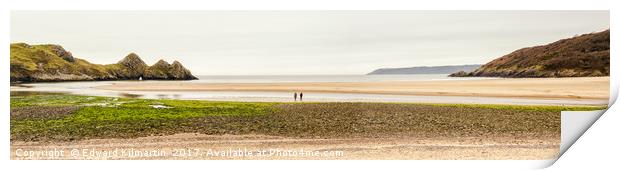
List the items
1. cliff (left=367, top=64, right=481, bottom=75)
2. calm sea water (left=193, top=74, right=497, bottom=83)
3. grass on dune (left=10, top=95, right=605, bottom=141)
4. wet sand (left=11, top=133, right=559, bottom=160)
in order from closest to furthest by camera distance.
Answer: wet sand (left=11, top=133, right=559, bottom=160), grass on dune (left=10, top=95, right=605, bottom=141), calm sea water (left=193, top=74, right=497, bottom=83), cliff (left=367, top=64, right=481, bottom=75)

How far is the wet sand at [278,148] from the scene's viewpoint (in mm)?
7988

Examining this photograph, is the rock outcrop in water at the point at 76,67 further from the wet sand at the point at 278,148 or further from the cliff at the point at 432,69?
the cliff at the point at 432,69

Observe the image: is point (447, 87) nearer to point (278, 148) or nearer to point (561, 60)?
point (561, 60)

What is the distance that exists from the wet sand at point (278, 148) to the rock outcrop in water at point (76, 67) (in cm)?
88

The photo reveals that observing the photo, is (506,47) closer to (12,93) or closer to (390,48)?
(390,48)

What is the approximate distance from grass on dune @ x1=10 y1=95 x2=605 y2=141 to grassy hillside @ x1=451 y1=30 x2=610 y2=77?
20.7 inches

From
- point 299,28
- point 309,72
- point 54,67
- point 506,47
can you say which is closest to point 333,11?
point 299,28

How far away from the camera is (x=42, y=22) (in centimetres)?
789

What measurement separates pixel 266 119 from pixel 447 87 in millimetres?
2718

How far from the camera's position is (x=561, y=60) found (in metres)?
8.71

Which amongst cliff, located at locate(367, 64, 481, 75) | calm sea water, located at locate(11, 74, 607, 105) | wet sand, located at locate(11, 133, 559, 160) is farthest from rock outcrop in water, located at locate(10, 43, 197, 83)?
cliff, located at locate(367, 64, 481, 75)

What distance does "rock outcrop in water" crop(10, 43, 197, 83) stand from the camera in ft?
26.3

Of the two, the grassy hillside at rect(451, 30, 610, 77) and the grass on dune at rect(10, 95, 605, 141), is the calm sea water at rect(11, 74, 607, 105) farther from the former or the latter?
the grassy hillside at rect(451, 30, 610, 77)
